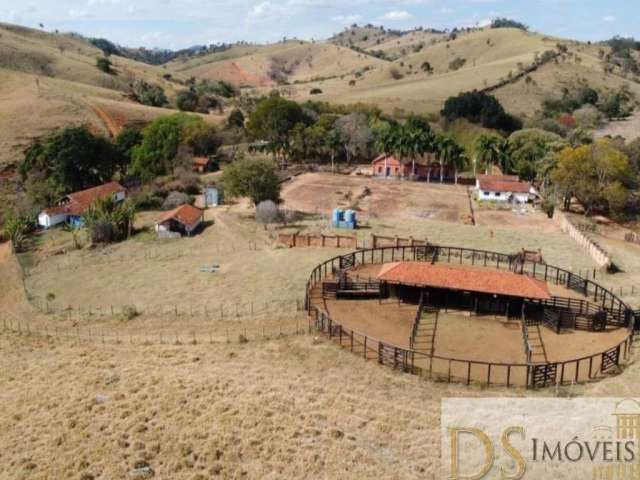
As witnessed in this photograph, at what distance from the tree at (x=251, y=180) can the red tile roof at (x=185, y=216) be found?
401 cm

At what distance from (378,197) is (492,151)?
18.1m

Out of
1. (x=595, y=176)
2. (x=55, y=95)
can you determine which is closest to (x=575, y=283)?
(x=595, y=176)

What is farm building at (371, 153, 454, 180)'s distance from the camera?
78500 millimetres

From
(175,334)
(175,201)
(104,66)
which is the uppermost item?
(104,66)

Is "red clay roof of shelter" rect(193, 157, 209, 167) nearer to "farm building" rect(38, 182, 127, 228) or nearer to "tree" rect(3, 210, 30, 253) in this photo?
"farm building" rect(38, 182, 127, 228)

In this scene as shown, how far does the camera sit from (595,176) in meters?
58.9

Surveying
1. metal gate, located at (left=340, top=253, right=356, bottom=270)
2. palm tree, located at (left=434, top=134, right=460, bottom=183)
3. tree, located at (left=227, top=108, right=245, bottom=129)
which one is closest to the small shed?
metal gate, located at (left=340, top=253, right=356, bottom=270)

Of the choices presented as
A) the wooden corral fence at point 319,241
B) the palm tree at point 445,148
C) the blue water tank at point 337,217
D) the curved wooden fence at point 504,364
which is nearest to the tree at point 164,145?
the blue water tank at point 337,217

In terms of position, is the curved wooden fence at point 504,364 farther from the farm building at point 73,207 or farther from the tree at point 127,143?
the tree at point 127,143

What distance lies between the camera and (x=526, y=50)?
162250 mm

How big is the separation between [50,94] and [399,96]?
71.1m

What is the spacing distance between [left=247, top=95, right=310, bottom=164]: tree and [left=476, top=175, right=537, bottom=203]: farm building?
32201 mm

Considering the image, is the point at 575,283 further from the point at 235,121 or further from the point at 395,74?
the point at 395,74

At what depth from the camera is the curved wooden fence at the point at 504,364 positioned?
25.5 m
